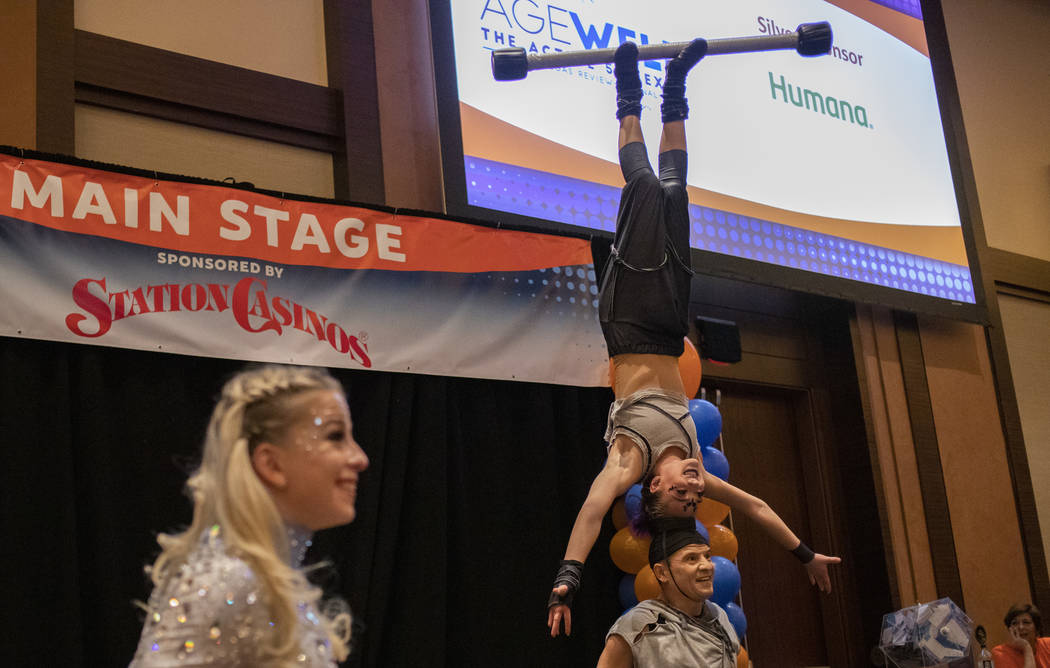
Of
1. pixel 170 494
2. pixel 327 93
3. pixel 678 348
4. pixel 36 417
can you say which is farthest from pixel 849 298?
pixel 36 417

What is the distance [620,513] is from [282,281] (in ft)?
4.95

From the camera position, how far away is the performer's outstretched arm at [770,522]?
359 centimetres

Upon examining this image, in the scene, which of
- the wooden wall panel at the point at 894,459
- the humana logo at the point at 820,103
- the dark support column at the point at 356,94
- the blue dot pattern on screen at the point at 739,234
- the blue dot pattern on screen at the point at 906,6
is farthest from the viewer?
the blue dot pattern on screen at the point at 906,6

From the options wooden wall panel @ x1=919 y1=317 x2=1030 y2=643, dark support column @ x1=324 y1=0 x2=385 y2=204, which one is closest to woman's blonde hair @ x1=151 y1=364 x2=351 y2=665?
dark support column @ x1=324 y1=0 x2=385 y2=204

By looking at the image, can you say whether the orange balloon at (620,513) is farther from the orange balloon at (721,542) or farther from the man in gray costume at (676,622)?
the man in gray costume at (676,622)

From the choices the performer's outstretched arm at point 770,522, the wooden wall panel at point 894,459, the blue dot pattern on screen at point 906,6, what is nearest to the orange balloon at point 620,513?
the performer's outstretched arm at point 770,522

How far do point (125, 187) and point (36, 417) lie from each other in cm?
82

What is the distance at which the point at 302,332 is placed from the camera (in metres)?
3.87

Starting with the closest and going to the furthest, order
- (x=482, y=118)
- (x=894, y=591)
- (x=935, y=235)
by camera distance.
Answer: (x=482, y=118) → (x=894, y=591) → (x=935, y=235)

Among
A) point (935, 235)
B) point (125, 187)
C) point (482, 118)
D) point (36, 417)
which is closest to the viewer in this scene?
point (36, 417)

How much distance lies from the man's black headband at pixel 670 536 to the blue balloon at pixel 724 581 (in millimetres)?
646

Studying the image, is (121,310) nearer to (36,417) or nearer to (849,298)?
(36,417)

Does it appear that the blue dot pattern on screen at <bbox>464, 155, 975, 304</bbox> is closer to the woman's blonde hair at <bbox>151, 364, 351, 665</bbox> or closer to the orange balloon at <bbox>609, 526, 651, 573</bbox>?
the orange balloon at <bbox>609, 526, 651, 573</bbox>

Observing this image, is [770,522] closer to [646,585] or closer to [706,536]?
[706,536]
